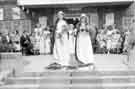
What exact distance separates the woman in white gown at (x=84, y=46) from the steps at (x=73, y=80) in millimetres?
725

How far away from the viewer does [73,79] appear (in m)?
10.1

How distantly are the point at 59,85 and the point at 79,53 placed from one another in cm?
171

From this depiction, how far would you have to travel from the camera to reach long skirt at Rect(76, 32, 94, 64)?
11102 millimetres

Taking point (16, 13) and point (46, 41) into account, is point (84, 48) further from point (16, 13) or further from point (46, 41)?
point (16, 13)

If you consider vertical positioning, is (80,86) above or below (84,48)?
below

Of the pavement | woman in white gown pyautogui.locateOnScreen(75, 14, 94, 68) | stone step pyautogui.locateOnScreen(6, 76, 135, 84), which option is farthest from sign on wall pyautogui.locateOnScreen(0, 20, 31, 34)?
stone step pyautogui.locateOnScreen(6, 76, 135, 84)

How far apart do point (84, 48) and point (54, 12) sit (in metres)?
11.3

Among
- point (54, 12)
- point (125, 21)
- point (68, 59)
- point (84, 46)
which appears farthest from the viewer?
point (54, 12)

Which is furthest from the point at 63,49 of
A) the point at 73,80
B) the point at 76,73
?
the point at 73,80

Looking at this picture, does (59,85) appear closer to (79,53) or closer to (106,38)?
(79,53)

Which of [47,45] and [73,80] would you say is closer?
[73,80]

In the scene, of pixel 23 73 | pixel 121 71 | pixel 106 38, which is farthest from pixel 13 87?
pixel 106 38

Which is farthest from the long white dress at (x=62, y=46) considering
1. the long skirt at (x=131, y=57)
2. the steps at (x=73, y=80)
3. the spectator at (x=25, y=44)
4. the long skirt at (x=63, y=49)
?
the spectator at (x=25, y=44)

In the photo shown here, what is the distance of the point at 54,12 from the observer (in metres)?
22.1
